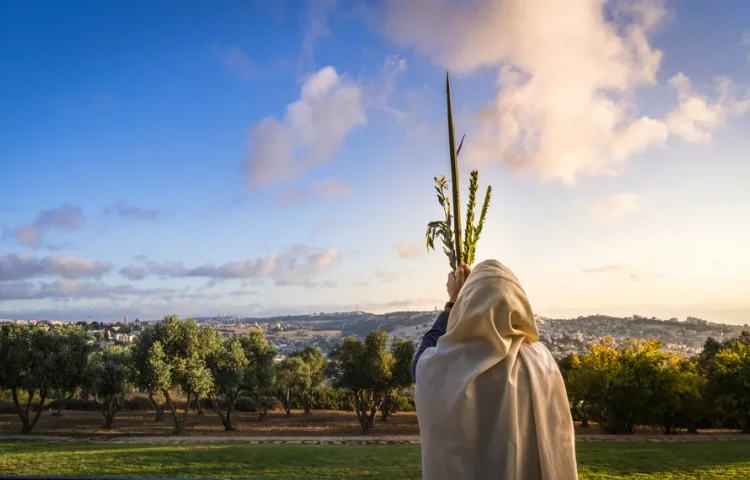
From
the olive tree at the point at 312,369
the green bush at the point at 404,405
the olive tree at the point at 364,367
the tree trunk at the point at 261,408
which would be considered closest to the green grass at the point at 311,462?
the olive tree at the point at 364,367

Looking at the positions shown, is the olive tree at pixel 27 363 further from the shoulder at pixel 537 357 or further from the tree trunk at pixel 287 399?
the shoulder at pixel 537 357

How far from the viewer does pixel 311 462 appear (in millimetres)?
11055

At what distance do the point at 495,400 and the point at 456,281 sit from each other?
0.57m

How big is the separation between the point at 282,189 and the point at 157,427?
13.0 meters

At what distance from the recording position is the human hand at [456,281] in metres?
2.21

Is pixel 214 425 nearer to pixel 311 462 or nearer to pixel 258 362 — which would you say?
pixel 258 362

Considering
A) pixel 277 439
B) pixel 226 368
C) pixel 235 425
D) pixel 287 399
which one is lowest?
pixel 235 425

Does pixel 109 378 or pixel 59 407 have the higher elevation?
pixel 109 378

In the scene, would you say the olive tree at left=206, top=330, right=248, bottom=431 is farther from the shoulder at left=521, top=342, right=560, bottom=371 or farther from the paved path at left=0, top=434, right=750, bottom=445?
the shoulder at left=521, top=342, right=560, bottom=371

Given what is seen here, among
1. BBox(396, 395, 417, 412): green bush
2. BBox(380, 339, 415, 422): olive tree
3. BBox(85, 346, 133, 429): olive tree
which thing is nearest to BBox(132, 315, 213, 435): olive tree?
BBox(85, 346, 133, 429): olive tree

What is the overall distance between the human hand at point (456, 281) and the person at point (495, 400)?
303 millimetres

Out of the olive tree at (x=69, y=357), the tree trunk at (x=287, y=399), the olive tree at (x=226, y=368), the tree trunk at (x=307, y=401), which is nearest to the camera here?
the olive tree at (x=69, y=357)

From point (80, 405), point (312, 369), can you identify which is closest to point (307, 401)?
point (312, 369)

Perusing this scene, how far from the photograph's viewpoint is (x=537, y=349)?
196cm
